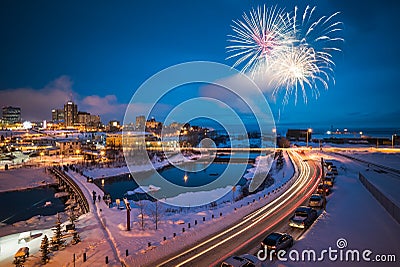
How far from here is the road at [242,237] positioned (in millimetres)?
10711

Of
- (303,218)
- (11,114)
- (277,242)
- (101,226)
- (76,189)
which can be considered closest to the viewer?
(277,242)

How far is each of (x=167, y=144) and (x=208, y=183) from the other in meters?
Answer: 61.8

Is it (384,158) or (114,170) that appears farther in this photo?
(114,170)

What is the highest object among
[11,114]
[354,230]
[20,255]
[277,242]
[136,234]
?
[11,114]

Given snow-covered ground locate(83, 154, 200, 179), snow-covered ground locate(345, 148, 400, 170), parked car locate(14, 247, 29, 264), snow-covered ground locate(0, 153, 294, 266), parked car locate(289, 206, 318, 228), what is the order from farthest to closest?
snow-covered ground locate(83, 154, 200, 179)
snow-covered ground locate(345, 148, 400, 170)
parked car locate(289, 206, 318, 228)
snow-covered ground locate(0, 153, 294, 266)
parked car locate(14, 247, 29, 264)

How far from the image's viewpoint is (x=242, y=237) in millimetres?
12914

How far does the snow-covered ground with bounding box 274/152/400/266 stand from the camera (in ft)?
34.8

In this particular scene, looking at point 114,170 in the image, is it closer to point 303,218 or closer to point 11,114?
point 303,218

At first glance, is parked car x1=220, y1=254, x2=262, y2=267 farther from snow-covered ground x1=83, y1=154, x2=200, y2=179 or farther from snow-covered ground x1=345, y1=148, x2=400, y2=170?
snow-covered ground x1=83, y1=154, x2=200, y2=179

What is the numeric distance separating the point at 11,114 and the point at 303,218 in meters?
231

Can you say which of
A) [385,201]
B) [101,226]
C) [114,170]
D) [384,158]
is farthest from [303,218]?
[114,170]

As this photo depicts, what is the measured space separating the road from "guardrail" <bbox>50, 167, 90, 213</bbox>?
14.3 metres

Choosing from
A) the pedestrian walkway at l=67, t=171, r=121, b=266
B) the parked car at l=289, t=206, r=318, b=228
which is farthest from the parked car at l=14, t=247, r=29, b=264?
the parked car at l=289, t=206, r=318, b=228

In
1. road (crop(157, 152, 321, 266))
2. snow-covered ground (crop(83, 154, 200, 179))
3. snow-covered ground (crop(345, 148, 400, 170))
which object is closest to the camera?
road (crop(157, 152, 321, 266))
